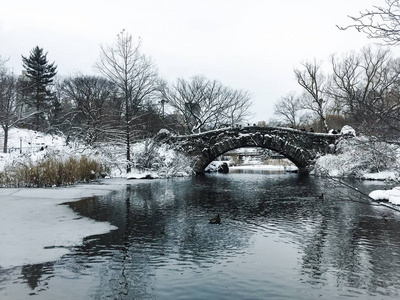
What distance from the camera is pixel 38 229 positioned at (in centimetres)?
796

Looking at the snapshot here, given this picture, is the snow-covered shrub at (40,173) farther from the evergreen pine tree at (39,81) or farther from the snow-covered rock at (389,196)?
the evergreen pine tree at (39,81)

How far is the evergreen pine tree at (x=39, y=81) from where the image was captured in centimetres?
4719

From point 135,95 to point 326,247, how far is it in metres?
23.4

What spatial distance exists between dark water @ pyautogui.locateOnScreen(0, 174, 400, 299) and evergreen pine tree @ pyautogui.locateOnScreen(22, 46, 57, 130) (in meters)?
41.6

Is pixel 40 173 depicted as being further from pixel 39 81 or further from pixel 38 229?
pixel 39 81

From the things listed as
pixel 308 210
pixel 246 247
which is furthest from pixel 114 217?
pixel 308 210

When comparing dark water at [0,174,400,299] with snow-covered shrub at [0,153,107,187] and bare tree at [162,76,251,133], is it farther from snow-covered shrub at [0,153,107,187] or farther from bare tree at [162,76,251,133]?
bare tree at [162,76,251,133]

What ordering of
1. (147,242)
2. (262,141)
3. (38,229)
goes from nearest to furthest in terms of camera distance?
(147,242) → (38,229) → (262,141)

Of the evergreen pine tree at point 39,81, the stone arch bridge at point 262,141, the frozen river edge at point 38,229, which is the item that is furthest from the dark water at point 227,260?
the evergreen pine tree at point 39,81

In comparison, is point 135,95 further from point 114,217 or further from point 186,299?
point 186,299

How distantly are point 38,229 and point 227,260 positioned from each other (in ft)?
15.0

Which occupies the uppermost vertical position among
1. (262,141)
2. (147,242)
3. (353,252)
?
(262,141)

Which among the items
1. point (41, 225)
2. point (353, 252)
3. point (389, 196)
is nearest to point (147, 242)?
point (41, 225)

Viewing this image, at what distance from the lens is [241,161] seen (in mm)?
62844
